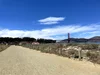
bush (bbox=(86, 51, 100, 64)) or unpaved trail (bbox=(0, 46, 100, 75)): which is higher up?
bush (bbox=(86, 51, 100, 64))

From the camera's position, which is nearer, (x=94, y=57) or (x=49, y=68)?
(x=49, y=68)

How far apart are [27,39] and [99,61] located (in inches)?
6865

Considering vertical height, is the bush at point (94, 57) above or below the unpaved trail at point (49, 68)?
above

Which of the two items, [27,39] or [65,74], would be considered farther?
[27,39]

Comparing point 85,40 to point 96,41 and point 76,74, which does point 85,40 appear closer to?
point 96,41

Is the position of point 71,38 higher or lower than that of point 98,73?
higher

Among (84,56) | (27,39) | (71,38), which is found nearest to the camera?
(84,56)

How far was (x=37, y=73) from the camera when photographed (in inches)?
487

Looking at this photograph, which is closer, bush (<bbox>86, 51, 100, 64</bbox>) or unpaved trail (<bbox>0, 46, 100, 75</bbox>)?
unpaved trail (<bbox>0, 46, 100, 75</bbox>)

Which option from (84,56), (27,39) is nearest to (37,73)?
(84,56)

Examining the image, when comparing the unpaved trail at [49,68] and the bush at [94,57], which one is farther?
the bush at [94,57]

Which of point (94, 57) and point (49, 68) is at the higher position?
point (94, 57)

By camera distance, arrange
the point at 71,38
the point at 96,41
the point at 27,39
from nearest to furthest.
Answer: the point at 96,41
the point at 71,38
the point at 27,39

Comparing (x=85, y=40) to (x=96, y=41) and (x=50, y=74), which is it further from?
(x=50, y=74)
